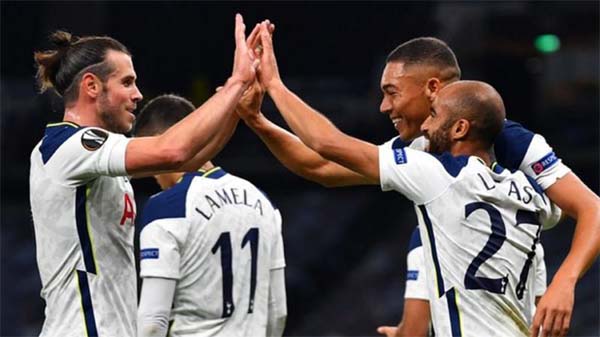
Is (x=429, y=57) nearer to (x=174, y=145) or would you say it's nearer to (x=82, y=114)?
(x=174, y=145)

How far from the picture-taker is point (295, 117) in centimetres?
519

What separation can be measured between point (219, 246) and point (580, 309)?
7852 millimetres

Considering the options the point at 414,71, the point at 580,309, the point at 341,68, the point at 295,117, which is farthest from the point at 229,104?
the point at 341,68

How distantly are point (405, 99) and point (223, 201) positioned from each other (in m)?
1.22

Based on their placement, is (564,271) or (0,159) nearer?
(564,271)

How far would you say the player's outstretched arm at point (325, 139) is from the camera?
16.4ft

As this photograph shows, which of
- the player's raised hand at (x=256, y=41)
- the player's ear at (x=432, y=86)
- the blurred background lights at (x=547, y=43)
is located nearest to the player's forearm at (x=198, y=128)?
the player's raised hand at (x=256, y=41)

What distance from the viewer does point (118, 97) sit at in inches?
207

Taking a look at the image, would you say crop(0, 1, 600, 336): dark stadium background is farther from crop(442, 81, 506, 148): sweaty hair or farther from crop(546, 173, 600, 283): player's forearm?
crop(442, 81, 506, 148): sweaty hair

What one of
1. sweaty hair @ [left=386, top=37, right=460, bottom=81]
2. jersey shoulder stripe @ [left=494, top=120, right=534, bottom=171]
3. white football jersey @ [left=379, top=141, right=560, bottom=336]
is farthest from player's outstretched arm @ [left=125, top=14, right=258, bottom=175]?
jersey shoulder stripe @ [left=494, top=120, right=534, bottom=171]

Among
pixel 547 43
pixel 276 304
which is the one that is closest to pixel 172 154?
pixel 276 304

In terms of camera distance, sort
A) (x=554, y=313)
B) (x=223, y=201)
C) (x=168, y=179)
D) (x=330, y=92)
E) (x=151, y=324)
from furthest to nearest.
A: (x=330, y=92) < (x=168, y=179) < (x=223, y=201) < (x=151, y=324) < (x=554, y=313)

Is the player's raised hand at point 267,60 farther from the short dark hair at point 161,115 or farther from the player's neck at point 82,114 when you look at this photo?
the short dark hair at point 161,115

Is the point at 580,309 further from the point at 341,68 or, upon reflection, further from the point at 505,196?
A: the point at 505,196
